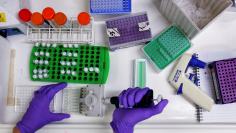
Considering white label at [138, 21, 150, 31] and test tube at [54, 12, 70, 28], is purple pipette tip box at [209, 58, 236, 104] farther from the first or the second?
test tube at [54, 12, 70, 28]

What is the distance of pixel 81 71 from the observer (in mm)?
1227

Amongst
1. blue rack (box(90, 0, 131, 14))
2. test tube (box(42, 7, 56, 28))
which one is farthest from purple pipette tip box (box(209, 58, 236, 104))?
test tube (box(42, 7, 56, 28))

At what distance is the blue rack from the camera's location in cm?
121

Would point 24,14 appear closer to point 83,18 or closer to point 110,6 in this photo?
point 83,18

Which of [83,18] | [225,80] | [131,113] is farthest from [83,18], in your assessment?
[225,80]

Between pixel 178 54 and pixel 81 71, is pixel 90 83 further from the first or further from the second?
pixel 178 54

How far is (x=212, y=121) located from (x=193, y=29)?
340 millimetres

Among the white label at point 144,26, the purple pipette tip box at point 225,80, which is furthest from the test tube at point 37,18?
the purple pipette tip box at point 225,80

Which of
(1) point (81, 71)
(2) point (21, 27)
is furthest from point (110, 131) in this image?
(2) point (21, 27)

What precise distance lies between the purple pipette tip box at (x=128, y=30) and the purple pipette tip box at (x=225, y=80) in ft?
0.90

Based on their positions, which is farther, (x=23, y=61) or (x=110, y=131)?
(x=23, y=61)

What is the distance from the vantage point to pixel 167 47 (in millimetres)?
1210

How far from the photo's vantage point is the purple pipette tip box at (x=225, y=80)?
1.17m

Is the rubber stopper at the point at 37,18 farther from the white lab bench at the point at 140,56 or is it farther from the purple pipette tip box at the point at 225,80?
the purple pipette tip box at the point at 225,80
